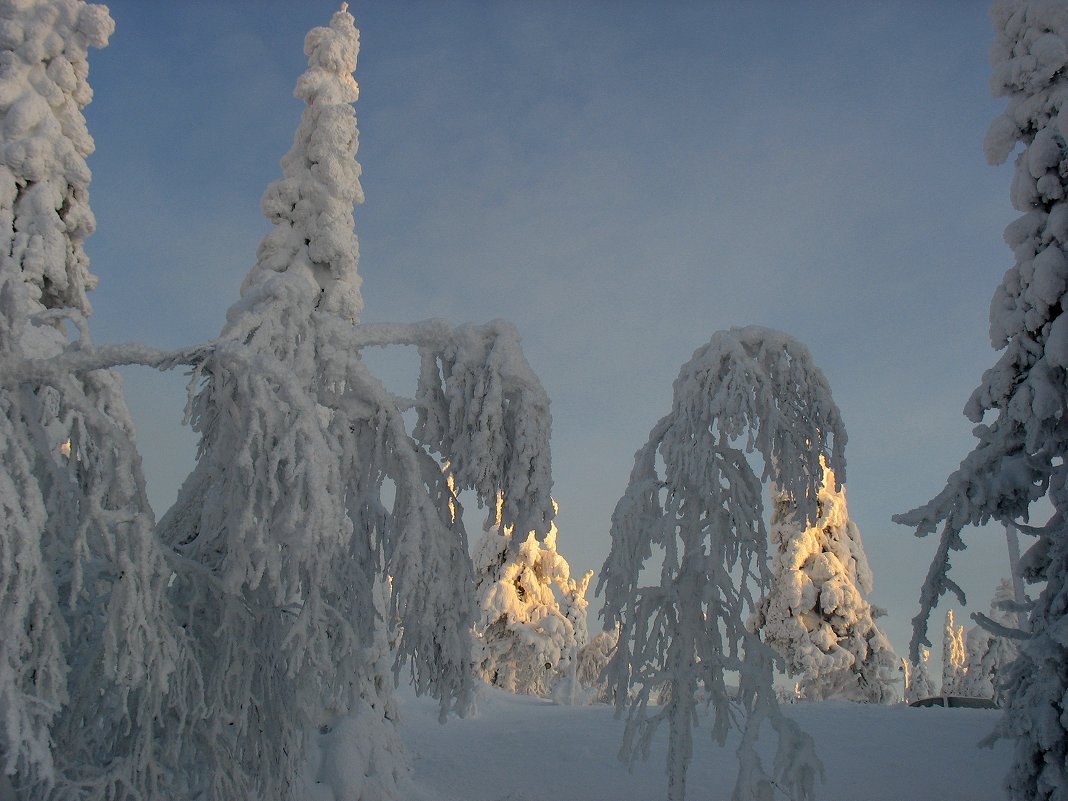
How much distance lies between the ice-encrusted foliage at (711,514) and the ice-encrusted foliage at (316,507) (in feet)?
7.47

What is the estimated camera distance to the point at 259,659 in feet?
23.8

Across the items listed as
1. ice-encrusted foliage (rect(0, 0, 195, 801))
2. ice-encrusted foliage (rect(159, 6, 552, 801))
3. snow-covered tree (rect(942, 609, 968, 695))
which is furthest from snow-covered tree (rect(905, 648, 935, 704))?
ice-encrusted foliage (rect(0, 0, 195, 801))

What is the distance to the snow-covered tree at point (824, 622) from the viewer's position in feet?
85.0

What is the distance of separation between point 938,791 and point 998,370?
662 cm

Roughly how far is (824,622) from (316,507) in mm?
23636

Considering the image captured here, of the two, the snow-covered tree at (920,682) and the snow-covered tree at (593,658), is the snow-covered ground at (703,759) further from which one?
the snow-covered tree at (920,682)

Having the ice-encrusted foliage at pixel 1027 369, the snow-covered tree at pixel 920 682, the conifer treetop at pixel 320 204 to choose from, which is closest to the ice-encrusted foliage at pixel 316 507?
the ice-encrusted foliage at pixel 1027 369

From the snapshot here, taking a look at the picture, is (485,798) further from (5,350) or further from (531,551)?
(531,551)

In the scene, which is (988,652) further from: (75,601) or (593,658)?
(75,601)

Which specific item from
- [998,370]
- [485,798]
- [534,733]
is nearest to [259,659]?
[485,798]

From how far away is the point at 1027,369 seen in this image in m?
9.03

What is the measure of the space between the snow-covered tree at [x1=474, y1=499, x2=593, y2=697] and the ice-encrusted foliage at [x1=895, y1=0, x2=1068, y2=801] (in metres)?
19.7

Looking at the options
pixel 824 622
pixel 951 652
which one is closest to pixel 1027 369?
pixel 824 622

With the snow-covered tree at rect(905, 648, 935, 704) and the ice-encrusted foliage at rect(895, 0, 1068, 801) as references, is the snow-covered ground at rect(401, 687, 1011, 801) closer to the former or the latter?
the ice-encrusted foliage at rect(895, 0, 1068, 801)
